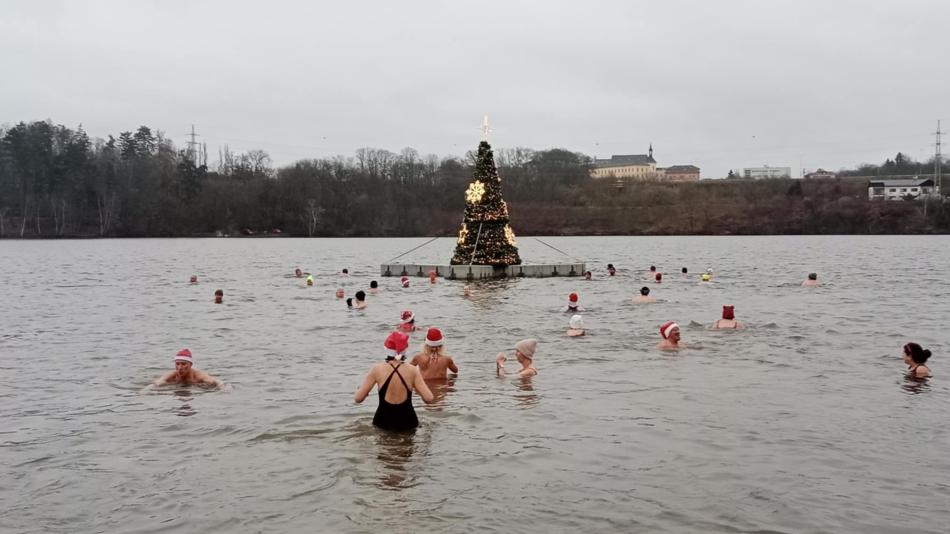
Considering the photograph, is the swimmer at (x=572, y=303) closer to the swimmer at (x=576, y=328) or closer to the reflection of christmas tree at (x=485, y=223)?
the swimmer at (x=576, y=328)

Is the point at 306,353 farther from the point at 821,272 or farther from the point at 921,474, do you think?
the point at 821,272

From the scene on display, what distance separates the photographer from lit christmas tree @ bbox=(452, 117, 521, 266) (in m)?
33.8

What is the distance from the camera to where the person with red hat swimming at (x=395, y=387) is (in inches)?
361

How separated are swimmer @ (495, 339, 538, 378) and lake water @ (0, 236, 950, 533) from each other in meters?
0.28

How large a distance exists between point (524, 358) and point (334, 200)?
11032 cm

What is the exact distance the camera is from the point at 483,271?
33844 millimetres

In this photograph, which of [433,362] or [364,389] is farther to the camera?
[433,362]

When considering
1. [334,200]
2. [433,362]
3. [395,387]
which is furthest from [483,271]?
[334,200]

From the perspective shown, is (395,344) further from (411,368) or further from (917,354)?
(917,354)

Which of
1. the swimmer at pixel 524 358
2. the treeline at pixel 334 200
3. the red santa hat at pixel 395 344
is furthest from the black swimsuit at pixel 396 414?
the treeline at pixel 334 200

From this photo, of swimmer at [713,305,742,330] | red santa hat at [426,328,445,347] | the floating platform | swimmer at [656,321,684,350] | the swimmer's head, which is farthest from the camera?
the floating platform

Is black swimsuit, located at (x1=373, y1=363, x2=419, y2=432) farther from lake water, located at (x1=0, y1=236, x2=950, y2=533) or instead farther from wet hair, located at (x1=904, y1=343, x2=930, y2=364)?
wet hair, located at (x1=904, y1=343, x2=930, y2=364)

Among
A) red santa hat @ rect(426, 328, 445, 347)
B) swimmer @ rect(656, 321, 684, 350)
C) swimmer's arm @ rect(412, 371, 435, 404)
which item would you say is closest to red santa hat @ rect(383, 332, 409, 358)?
swimmer's arm @ rect(412, 371, 435, 404)

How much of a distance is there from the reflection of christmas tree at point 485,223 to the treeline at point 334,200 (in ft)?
259
